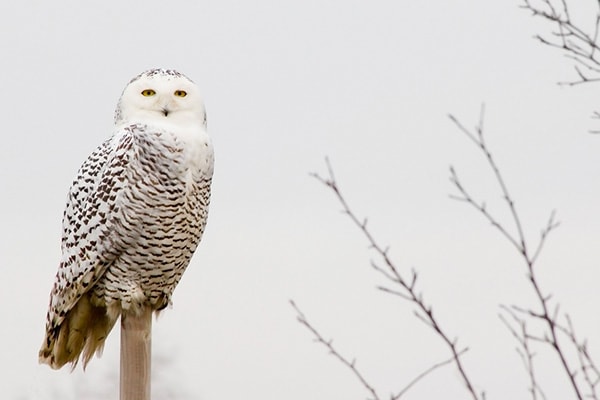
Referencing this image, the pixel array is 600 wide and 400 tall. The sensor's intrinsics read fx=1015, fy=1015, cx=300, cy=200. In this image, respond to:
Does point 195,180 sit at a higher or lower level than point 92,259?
higher

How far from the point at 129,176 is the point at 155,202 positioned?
0.45ft

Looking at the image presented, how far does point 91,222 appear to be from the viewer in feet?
12.5

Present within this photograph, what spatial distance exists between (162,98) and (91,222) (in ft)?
1.76

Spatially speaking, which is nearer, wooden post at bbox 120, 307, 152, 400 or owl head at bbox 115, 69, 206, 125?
owl head at bbox 115, 69, 206, 125

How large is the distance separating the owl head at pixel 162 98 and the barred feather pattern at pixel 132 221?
6cm

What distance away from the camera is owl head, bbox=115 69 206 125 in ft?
12.3

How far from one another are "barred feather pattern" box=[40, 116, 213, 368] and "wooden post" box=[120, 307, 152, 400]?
0.21 ft

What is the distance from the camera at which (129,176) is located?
372cm

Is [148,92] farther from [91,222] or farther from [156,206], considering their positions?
[91,222]

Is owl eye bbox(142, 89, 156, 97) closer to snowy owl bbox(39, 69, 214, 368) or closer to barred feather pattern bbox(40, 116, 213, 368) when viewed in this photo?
snowy owl bbox(39, 69, 214, 368)

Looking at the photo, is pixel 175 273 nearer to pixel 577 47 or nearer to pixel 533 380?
pixel 577 47

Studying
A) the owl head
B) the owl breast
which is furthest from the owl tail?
the owl head

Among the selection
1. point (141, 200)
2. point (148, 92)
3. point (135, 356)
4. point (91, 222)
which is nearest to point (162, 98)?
point (148, 92)

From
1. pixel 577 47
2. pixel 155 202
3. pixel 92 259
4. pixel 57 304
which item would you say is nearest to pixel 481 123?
pixel 577 47
